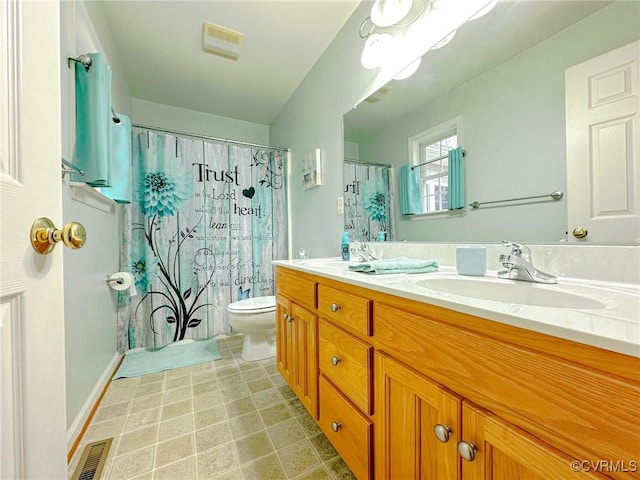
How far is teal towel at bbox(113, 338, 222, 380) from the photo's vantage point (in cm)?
176

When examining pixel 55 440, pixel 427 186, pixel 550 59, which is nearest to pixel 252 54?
pixel 427 186

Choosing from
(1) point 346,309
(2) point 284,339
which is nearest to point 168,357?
(2) point 284,339

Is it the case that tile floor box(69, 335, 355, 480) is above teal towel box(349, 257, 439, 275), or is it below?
below

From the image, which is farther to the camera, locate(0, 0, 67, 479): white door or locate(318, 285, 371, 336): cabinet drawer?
locate(318, 285, 371, 336): cabinet drawer

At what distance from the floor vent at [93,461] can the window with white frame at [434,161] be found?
1.79 meters

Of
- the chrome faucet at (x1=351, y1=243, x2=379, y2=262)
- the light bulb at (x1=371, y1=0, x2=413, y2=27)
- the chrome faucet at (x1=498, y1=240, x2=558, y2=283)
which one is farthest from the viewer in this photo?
the chrome faucet at (x1=351, y1=243, x2=379, y2=262)

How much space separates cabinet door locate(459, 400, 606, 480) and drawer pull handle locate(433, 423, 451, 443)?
0.03 metres

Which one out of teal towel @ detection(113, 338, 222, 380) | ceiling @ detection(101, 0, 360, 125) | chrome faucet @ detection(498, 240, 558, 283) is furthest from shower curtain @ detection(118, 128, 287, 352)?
chrome faucet @ detection(498, 240, 558, 283)

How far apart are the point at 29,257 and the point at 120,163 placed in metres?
1.45

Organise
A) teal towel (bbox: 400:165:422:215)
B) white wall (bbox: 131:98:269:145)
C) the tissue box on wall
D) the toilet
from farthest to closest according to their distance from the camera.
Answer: white wall (bbox: 131:98:269:145) < the toilet < teal towel (bbox: 400:165:422:215) < the tissue box on wall

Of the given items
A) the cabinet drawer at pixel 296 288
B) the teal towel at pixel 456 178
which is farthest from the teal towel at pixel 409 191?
the cabinet drawer at pixel 296 288

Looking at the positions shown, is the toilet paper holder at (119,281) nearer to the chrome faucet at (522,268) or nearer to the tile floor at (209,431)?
the tile floor at (209,431)

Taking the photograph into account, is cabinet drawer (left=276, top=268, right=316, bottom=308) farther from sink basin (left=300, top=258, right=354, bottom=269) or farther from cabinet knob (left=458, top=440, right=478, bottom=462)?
cabinet knob (left=458, top=440, right=478, bottom=462)

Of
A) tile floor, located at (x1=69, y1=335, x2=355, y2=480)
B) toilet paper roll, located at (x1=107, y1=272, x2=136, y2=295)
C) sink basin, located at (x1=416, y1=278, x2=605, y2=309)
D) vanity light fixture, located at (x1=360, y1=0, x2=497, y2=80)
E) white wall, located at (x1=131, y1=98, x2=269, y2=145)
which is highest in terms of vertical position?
white wall, located at (x1=131, y1=98, x2=269, y2=145)
